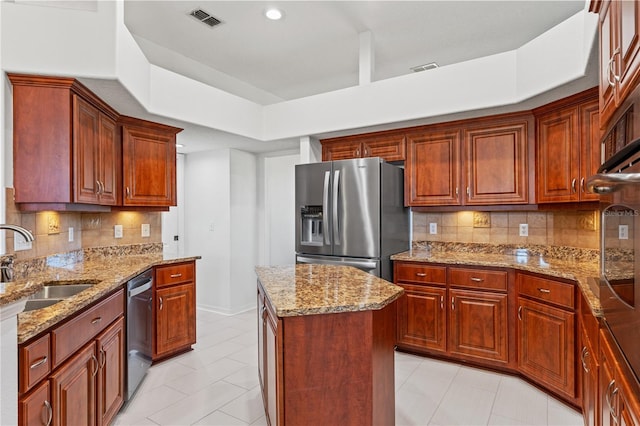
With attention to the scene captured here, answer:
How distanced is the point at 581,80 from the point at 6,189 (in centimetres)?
366

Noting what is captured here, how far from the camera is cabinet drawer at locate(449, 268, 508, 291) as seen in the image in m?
2.90

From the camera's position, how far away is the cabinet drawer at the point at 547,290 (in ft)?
7.89

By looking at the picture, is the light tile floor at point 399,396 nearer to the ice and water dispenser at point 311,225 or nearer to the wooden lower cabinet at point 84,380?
the wooden lower cabinet at point 84,380

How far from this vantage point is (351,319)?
5.30ft

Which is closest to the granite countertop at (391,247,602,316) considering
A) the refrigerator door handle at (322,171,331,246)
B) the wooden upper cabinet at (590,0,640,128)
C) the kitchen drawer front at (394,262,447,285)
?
the kitchen drawer front at (394,262,447,285)

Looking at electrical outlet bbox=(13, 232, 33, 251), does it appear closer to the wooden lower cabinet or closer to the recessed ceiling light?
the wooden lower cabinet

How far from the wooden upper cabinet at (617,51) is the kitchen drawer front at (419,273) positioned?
1.74 meters

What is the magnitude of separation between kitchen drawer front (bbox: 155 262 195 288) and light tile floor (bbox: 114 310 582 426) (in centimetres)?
69

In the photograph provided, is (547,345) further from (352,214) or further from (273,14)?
(273,14)

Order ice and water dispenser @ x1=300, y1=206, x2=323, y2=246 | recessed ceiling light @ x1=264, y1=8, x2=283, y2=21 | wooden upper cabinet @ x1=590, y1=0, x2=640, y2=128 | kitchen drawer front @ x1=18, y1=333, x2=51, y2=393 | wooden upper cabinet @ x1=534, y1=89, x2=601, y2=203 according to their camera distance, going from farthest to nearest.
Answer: ice and water dispenser @ x1=300, y1=206, x2=323, y2=246, recessed ceiling light @ x1=264, y1=8, x2=283, y2=21, wooden upper cabinet @ x1=534, y1=89, x2=601, y2=203, kitchen drawer front @ x1=18, y1=333, x2=51, y2=393, wooden upper cabinet @ x1=590, y1=0, x2=640, y2=128

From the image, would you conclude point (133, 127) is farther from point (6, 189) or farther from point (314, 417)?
point (314, 417)

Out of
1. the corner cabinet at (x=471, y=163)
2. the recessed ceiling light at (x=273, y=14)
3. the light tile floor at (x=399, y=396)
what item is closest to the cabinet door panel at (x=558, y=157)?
the corner cabinet at (x=471, y=163)

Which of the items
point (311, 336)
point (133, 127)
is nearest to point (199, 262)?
point (133, 127)

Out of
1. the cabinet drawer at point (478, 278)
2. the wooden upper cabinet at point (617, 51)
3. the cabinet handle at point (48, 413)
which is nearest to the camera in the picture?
the wooden upper cabinet at point (617, 51)
